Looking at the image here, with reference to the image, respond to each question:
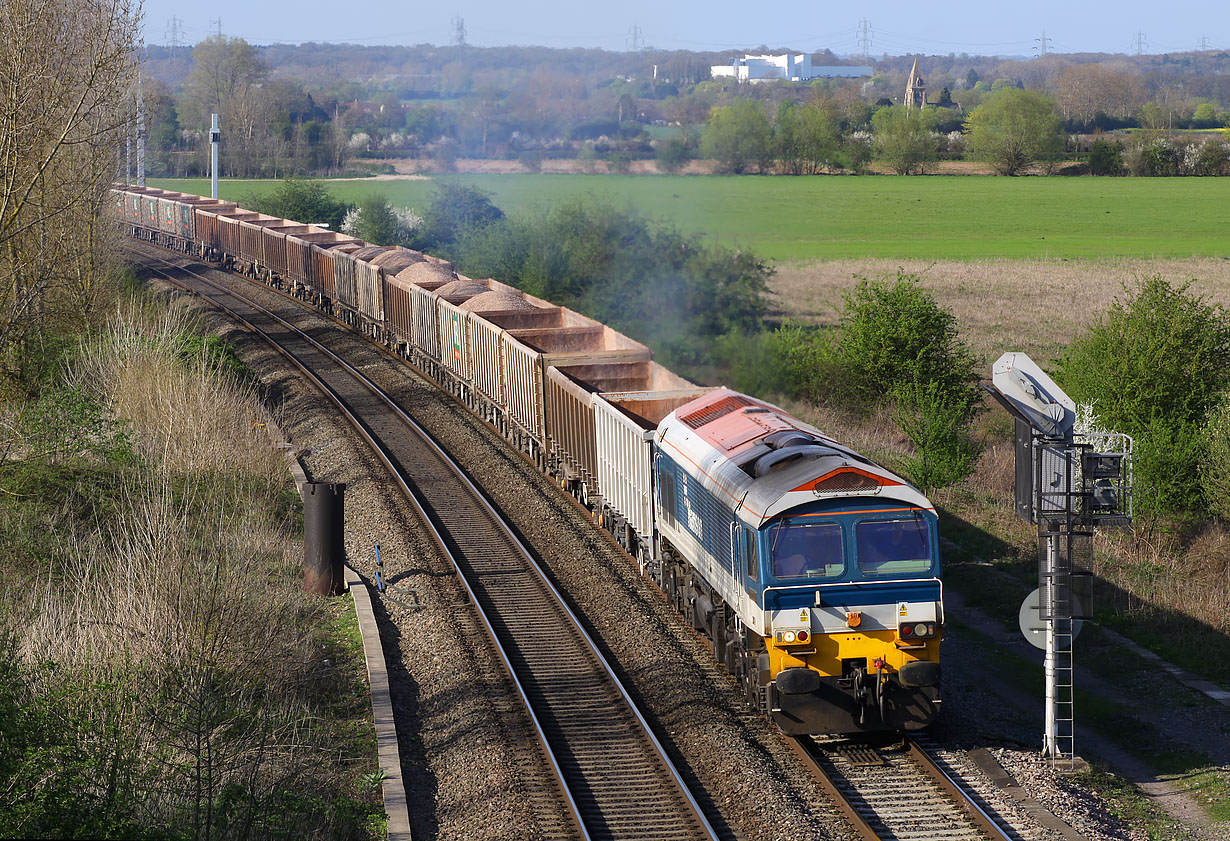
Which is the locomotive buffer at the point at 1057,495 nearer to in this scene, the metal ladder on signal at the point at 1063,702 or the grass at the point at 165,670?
the metal ladder on signal at the point at 1063,702

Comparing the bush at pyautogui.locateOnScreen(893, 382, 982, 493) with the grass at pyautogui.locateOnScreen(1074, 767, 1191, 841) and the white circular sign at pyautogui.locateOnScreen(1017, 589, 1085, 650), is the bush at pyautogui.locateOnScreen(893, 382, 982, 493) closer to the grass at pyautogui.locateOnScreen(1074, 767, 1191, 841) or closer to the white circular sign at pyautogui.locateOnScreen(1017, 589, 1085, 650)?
the white circular sign at pyautogui.locateOnScreen(1017, 589, 1085, 650)

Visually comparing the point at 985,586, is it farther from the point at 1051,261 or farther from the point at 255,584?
the point at 1051,261

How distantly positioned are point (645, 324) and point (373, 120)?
7067cm

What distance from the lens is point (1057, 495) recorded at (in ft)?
41.8

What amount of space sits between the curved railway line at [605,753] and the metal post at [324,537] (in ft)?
6.56

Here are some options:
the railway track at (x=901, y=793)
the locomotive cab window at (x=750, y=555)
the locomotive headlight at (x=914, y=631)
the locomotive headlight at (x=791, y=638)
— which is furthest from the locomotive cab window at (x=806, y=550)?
the railway track at (x=901, y=793)

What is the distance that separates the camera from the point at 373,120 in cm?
10938

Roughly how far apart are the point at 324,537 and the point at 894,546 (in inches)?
387

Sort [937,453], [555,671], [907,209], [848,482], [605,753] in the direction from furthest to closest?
[907,209] → [937,453] → [555,671] → [605,753] → [848,482]

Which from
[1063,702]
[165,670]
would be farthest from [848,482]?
[165,670]

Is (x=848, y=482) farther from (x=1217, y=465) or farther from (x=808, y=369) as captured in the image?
(x=808, y=369)

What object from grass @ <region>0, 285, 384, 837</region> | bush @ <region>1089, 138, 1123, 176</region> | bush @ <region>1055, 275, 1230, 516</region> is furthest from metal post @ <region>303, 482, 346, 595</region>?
bush @ <region>1089, 138, 1123, 176</region>

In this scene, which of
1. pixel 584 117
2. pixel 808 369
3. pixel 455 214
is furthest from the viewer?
pixel 455 214

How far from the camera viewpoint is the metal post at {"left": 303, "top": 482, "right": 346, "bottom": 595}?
18578 mm
